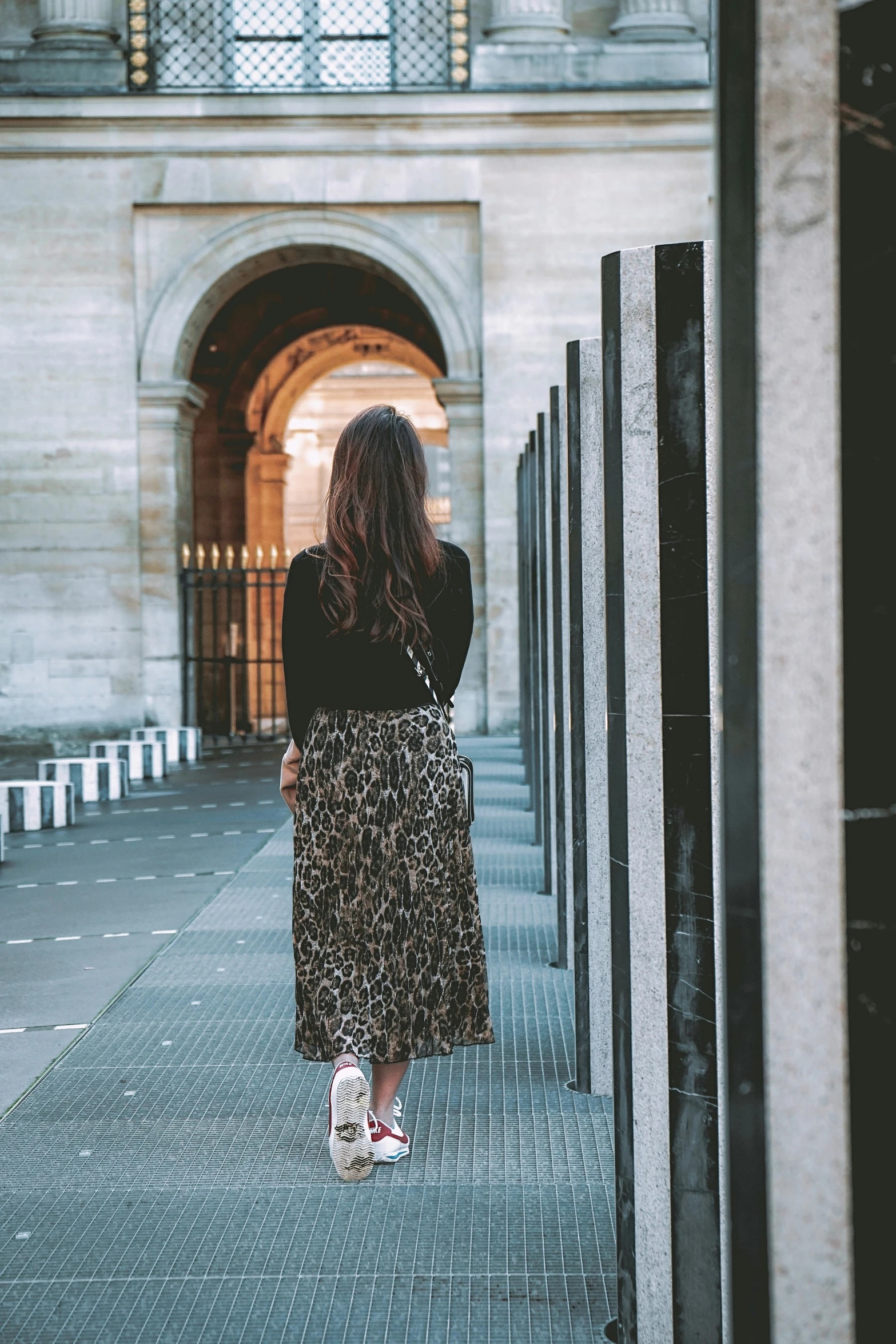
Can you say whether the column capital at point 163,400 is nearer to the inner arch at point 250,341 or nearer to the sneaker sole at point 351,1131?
the inner arch at point 250,341

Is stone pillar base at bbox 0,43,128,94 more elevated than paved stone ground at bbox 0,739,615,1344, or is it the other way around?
stone pillar base at bbox 0,43,128,94

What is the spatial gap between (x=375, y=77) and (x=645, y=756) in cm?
1731

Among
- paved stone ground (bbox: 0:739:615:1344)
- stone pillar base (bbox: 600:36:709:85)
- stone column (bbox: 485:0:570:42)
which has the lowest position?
paved stone ground (bbox: 0:739:615:1344)

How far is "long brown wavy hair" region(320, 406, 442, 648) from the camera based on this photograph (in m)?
3.69

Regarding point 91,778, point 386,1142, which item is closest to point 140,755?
Result: point 91,778

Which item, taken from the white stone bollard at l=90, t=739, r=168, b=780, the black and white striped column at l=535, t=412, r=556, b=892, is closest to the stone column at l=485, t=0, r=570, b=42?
the white stone bollard at l=90, t=739, r=168, b=780

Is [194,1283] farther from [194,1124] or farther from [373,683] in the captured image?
[373,683]

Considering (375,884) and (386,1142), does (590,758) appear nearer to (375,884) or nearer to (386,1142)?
(375,884)

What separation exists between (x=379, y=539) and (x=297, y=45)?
16495 mm

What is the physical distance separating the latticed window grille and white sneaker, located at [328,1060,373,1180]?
1532cm

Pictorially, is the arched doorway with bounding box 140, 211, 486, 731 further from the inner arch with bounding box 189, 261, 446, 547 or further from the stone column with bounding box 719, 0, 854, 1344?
the stone column with bounding box 719, 0, 854, 1344

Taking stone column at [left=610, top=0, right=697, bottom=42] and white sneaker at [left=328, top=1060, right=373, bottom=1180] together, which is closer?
white sneaker at [left=328, top=1060, right=373, bottom=1180]

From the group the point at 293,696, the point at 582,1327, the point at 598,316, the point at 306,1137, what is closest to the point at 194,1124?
the point at 306,1137

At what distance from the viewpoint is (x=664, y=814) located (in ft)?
8.69
